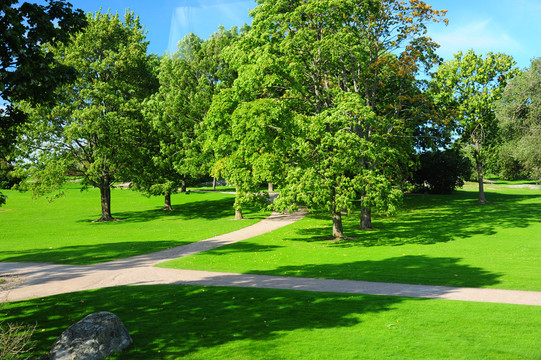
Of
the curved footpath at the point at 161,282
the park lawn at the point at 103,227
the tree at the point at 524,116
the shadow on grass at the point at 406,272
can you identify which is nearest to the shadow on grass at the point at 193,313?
the curved footpath at the point at 161,282

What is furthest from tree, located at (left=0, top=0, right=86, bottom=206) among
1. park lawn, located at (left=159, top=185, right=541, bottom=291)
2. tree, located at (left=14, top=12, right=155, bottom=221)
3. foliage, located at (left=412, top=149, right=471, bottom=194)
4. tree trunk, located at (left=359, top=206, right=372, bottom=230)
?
foliage, located at (left=412, top=149, right=471, bottom=194)

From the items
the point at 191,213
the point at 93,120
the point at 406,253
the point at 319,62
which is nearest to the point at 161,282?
the point at 406,253

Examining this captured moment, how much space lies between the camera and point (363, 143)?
66.9ft

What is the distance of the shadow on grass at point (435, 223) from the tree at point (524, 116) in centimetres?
462

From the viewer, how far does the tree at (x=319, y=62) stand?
21.3 m

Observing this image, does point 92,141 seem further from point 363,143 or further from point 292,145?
point 363,143

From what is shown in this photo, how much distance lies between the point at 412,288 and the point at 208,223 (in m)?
21.8

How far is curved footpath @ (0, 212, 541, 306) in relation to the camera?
39.3ft

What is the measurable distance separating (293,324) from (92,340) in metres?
4.35

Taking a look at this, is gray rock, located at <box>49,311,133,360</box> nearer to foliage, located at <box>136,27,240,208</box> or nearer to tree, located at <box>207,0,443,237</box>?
tree, located at <box>207,0,443,237</box>

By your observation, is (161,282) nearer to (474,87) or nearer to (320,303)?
(320,303)

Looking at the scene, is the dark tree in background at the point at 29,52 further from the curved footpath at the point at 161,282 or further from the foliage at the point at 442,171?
the foliage at the point at 442,171

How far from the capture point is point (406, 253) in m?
19.3

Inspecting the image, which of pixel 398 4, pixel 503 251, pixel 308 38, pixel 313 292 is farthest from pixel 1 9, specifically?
pixel 398 4
